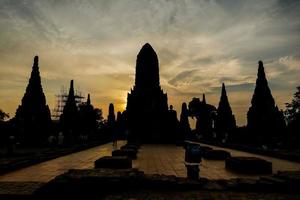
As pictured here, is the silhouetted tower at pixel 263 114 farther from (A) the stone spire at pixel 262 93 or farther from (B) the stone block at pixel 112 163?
(B) the stone block at pixel 112 163

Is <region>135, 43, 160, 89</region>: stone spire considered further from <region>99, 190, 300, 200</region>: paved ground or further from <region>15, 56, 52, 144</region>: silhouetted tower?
<region>99, 190, 300, 200</region>: paved ground

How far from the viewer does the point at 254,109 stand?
35562mm

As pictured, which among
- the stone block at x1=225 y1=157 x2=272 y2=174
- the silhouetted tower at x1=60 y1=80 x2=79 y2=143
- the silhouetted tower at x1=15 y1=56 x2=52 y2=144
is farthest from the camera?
the silhouetted tower at x1=60 y1=80 x2=79 y2=143

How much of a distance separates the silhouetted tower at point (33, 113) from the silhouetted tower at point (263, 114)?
77.0 feet

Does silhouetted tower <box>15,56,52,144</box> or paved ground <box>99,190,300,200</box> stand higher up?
silhouetted tower <box>15,56,52,144</box>

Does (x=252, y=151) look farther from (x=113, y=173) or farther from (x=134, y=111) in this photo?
(x=134, y=111)

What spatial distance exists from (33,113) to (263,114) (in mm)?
24745

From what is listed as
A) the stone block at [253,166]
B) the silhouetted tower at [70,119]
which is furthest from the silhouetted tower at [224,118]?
the stone block at [253,166]

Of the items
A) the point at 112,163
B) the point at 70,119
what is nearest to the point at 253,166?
the point at 112,163

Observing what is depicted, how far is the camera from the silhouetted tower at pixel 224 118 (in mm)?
49312

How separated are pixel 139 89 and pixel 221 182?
43614 millimetres

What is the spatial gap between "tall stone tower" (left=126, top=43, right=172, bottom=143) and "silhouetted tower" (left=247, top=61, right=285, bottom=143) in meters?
14.9

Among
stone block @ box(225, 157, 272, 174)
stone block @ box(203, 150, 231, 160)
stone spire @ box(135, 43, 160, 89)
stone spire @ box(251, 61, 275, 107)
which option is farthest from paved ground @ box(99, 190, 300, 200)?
stone spire @ box(135, 43, 160, 89)

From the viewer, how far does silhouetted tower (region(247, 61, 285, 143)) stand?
34062 millimetres
